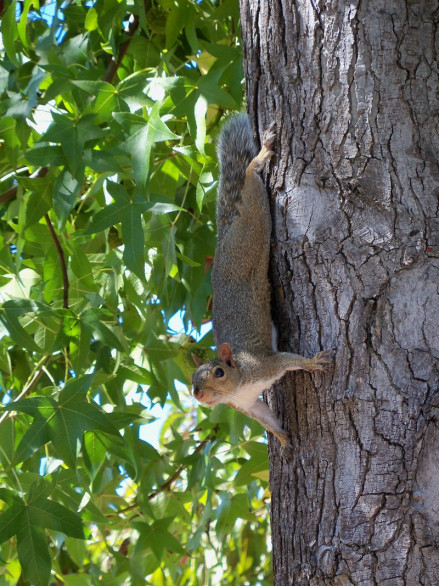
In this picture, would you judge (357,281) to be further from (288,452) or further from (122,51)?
(122,51)

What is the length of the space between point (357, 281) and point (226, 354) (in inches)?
17.5

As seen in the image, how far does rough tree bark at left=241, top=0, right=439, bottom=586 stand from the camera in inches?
50.7

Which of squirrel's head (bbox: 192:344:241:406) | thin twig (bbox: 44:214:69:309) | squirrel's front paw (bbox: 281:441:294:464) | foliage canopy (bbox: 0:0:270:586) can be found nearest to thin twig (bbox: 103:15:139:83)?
foliage canopy (bbox: 0:0:270:586)

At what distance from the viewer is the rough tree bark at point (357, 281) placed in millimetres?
1287

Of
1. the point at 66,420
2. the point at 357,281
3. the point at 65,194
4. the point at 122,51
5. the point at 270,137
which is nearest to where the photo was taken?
the point at 357,281

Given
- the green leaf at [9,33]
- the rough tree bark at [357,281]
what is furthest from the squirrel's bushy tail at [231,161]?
the green leaf at [9,33]

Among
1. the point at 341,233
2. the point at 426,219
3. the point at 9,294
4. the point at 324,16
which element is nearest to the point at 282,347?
the point at 341,233

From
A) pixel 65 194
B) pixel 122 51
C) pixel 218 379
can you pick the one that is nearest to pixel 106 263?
pixel 65 194

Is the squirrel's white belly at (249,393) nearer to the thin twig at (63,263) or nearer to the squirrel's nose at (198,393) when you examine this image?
the squirrel's nose at (198,393)

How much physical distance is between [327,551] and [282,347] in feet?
1.38

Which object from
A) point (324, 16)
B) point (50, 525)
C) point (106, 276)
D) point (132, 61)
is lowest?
point (50, 525)

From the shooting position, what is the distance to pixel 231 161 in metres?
1.82

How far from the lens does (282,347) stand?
1.56 metres

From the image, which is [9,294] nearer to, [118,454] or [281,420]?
[118,454]
